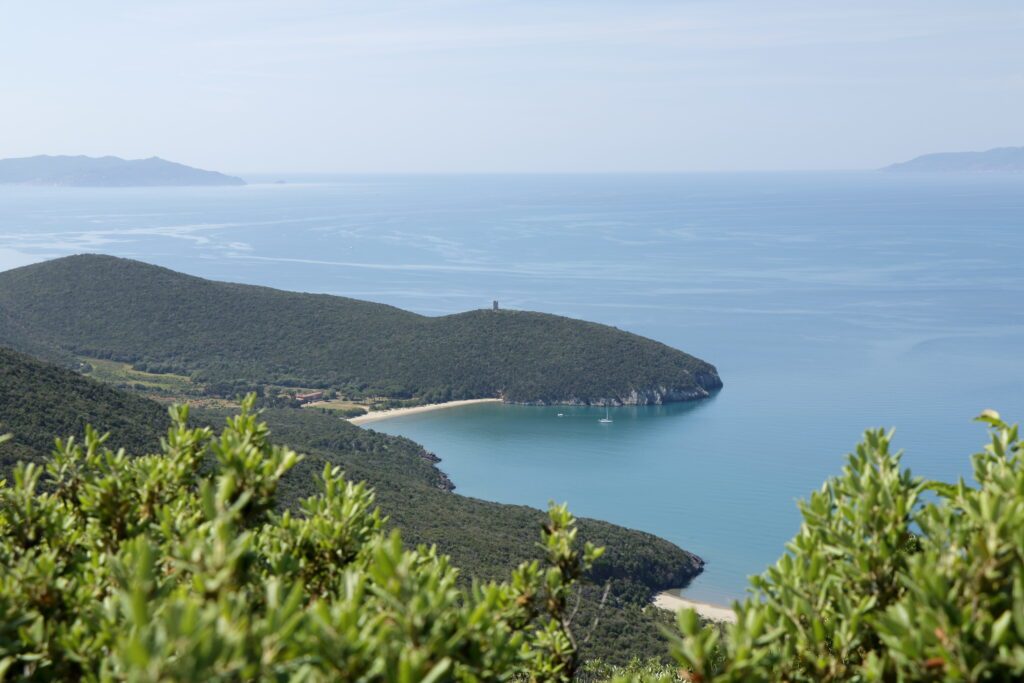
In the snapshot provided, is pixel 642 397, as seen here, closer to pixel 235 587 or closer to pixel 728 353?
pixel 728 353

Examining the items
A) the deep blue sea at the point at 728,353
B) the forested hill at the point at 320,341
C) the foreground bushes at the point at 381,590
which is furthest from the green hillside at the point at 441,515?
the forested hill at the point at 320,341

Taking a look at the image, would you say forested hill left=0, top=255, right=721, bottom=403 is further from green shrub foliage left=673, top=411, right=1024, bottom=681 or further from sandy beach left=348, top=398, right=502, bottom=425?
green shrub foliage left=673, top=411, right=1024, bottom=681

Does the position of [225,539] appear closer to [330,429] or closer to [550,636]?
[550,636]

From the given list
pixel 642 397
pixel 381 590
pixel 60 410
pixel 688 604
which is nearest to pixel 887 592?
pixel 381 590

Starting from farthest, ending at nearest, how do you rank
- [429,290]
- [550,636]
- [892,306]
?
[429,290]
[892,306]
[550,636]

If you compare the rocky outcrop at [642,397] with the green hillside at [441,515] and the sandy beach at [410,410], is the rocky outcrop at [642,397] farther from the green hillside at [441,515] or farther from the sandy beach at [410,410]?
the green hillside at [441,515]

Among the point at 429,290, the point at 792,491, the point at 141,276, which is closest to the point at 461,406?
the point at 792,491
